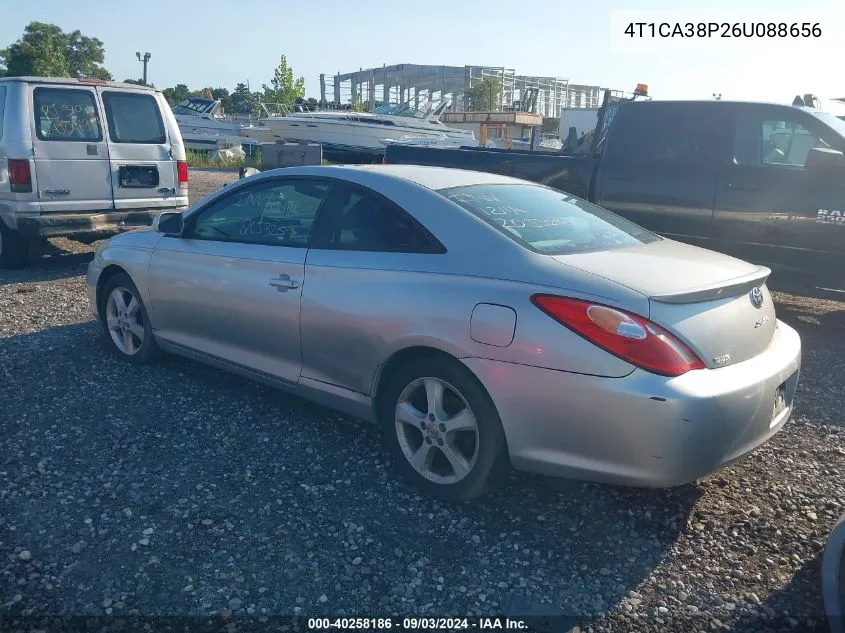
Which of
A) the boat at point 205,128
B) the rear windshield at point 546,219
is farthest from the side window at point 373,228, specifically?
the boat at point 205,128

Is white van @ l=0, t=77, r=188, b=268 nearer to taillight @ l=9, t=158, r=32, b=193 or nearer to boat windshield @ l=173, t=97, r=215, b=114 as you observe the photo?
taillight @ l=9, t=158, r=32, b=193

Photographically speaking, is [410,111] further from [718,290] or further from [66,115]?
[718,290]

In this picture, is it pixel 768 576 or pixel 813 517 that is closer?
pixel 768 576

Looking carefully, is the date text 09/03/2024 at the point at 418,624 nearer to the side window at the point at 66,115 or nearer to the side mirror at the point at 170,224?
the side mirror at the point at 170,224

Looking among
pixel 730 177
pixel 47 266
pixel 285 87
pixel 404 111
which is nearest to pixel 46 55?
pixel 285 87

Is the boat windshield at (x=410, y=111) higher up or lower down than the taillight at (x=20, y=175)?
higher up

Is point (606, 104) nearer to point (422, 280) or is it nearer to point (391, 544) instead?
point (422, 280)

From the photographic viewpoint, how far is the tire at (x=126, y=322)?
17.4 feet

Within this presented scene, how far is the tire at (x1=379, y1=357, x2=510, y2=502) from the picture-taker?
3312 mm

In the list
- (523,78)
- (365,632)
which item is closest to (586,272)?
(365,632)

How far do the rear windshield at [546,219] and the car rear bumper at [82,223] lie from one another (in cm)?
536

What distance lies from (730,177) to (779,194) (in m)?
0.45

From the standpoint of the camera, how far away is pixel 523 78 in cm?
5081

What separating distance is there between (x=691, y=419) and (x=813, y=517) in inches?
44.8
